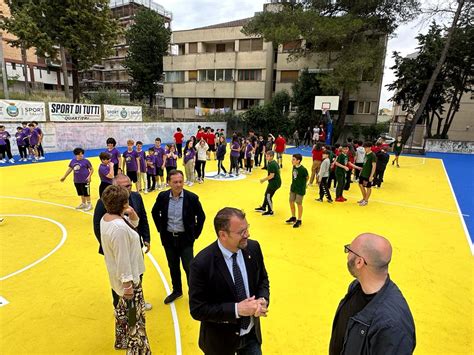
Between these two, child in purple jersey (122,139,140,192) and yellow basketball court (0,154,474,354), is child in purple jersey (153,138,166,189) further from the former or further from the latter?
yellow basketball court (0,154,474,354)

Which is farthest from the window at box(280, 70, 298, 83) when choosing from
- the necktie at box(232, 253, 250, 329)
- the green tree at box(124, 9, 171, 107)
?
the necktie at box(232, 253, 250, 329)

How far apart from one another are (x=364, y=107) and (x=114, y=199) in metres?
34.1

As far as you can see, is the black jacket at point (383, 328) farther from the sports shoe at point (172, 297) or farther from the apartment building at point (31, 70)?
the apartment building at point (31, 70)

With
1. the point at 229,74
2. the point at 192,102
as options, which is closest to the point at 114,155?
the point at 229,74

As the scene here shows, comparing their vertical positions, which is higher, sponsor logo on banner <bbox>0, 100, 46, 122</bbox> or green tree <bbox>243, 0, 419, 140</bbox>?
green tree <bbox>243, 0, 419, 140</bbox>

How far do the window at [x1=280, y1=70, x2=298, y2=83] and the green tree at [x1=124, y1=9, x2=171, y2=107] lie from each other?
20866 mm

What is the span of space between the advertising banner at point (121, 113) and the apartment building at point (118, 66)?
36.0 meters

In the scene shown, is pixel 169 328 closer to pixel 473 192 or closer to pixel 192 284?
pixel 192 284

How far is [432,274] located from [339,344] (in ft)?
14.7

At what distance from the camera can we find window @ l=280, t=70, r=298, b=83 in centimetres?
3472

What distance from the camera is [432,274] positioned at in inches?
218

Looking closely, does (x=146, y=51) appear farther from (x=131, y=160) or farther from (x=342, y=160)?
(x=342, y=160)

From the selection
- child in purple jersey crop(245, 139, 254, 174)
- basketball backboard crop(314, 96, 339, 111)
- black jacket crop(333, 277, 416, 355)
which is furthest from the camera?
basketball backboard crop(314, 96, 339, 111)

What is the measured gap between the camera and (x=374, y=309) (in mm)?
1795
